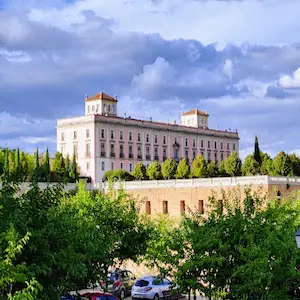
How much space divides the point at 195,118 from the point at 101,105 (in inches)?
825

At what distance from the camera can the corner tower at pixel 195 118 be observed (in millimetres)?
123188

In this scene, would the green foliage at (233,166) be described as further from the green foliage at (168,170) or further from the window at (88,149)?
the window at (88,149)

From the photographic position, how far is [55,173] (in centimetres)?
9325

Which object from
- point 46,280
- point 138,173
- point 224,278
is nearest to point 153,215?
point 138,173

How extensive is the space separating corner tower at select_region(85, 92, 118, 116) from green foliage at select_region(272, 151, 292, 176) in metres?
39.9

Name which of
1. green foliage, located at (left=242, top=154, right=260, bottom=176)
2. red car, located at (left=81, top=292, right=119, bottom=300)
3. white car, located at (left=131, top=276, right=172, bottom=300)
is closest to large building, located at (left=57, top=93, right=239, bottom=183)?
green foliage, located at (left=242, top=154, right=260, bottom=176)

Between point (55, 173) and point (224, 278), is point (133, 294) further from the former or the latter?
point (55, 173)

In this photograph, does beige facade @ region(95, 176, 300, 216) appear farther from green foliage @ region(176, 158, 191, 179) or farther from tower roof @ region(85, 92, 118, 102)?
tower roof @ region(85, 92, 118, 102)

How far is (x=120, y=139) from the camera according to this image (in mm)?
107375

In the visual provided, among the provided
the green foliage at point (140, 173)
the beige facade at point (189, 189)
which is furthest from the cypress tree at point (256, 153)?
the beige facade at point (189, 189)

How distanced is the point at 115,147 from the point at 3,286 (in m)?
93.1

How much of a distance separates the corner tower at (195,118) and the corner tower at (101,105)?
685 inches

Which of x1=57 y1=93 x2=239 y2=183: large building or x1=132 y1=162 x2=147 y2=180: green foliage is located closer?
x1=132 y1=162 x2=147 y2=180: green foliage

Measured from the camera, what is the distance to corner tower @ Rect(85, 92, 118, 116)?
10838cm
